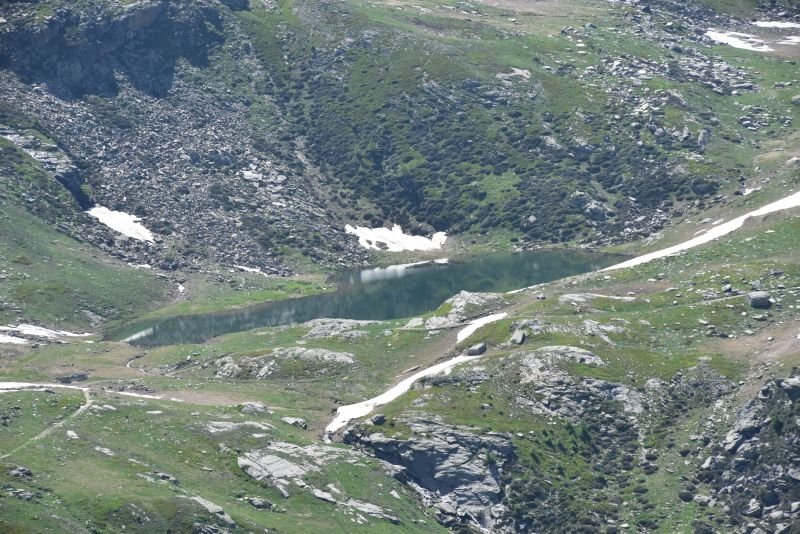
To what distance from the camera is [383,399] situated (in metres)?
133

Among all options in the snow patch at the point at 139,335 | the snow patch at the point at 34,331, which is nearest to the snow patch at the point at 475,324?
the snow patch at the point at 139,335

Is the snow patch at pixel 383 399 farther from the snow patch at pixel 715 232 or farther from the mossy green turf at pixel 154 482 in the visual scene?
the snow patch at pixel 715 232

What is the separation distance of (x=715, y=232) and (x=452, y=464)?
9276cm

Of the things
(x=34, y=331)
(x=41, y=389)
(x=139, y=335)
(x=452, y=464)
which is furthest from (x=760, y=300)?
(x=34, y=331)

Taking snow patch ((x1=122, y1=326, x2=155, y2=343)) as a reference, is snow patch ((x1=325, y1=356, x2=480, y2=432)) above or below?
above

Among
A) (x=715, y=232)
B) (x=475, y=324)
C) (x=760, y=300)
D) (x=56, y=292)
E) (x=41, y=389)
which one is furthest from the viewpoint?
(x=715, y=232)

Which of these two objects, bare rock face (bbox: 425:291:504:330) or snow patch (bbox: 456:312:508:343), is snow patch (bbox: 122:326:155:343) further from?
snow patch (bbox: 456:312:508:343)

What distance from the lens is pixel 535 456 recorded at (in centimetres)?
11969

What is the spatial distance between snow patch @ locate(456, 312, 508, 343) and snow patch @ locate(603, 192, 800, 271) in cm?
3245

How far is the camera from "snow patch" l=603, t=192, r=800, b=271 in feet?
611

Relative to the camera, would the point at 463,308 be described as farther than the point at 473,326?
Yes

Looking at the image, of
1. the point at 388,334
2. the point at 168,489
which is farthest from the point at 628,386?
the point at 168,489

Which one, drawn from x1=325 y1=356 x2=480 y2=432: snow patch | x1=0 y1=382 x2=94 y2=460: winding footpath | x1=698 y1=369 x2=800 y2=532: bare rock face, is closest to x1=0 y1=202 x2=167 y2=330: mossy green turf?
x1=0 y1=382 x2=94 y2=460: winding footpath

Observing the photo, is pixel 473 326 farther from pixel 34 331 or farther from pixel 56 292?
pixel 56 292
